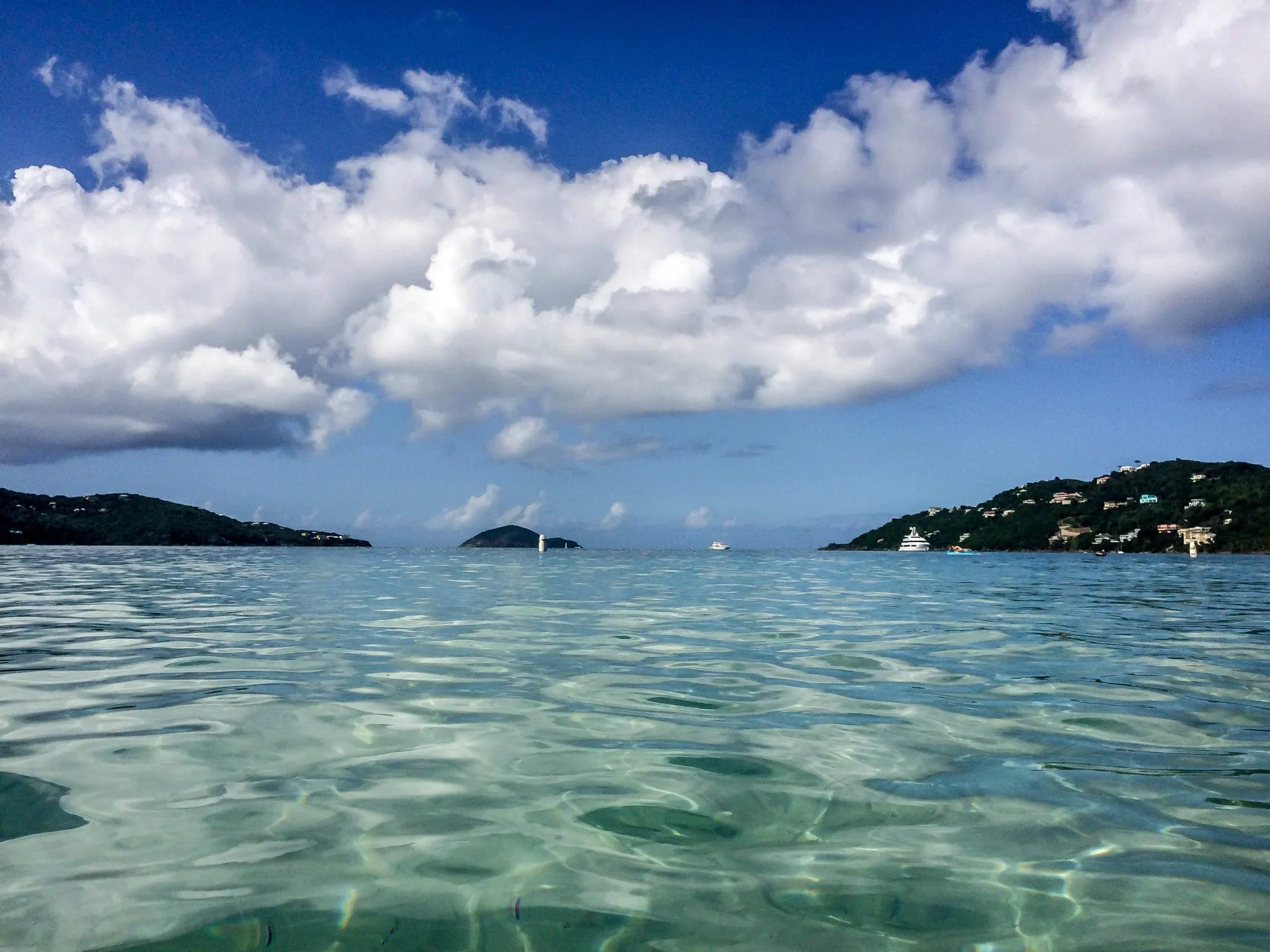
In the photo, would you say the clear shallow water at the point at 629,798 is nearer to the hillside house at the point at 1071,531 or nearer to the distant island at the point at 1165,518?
the distant island at the point at 1165,518

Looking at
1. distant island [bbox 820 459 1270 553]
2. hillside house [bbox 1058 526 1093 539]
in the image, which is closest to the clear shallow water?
distant island [bbox 820 459 1270 553]

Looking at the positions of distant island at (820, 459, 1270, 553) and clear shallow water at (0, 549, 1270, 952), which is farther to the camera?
distant island at (820, 459, 1270, 553)

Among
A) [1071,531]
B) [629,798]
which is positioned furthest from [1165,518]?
[629,798]

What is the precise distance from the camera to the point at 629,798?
5.65 meters

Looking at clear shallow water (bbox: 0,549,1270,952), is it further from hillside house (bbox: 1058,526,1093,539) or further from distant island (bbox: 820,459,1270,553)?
hillside house (bbox: 1058,526,1093,539)

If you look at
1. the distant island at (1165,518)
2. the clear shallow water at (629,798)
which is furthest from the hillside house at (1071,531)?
the clear shallow water at (629,798)

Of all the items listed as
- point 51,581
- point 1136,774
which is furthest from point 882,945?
point 51,581

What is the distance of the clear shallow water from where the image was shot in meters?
3.88

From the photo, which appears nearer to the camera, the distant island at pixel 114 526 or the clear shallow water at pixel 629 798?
the clear shallow water at pixel 629 798

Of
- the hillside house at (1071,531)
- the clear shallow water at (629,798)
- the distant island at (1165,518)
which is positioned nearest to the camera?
the clear shallow water at (629,798)

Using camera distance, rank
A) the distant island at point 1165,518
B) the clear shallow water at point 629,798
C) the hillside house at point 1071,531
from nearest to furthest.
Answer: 1. the clear shallow water at point 629,798
2. the distant island at point 1165,518
3. the hillside house at point 1071,531

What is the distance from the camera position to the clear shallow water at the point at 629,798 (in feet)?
12.7

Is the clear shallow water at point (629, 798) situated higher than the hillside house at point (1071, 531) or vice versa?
the hillside house at point (1071, 531)

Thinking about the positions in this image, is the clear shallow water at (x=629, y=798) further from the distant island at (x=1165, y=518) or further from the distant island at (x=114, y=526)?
the distant island at (x=114, y=526)
